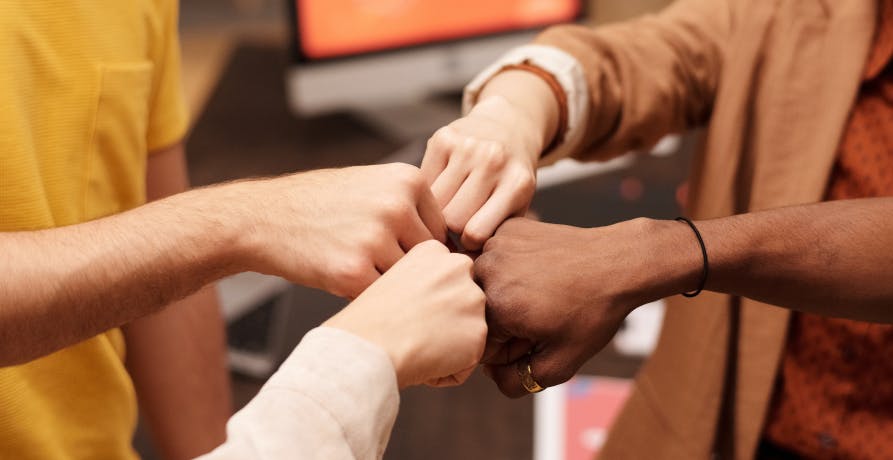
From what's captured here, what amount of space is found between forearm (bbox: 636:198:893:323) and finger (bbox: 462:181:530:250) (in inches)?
6.1

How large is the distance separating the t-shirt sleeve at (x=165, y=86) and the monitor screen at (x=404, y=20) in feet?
2.65

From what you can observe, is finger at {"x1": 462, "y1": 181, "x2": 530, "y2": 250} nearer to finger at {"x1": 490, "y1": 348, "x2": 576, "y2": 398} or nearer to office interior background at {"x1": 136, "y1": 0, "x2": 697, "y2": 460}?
finger at {"x1": 490, "y1": 348, "x2": 576, "y2": 398}

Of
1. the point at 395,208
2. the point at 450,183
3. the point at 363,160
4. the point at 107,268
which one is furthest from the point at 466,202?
the point at 363,160

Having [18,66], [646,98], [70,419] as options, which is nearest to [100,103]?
[18,66]

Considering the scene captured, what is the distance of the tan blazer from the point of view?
2.82 feet

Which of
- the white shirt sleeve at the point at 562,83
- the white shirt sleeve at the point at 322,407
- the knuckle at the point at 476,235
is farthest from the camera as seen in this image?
the white shirt sleeve at the point at 562,83

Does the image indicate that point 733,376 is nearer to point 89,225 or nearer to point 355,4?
point 89,225

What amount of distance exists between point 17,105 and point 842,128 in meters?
0.81

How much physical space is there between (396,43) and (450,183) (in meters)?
1.10

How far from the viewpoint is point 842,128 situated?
839mm

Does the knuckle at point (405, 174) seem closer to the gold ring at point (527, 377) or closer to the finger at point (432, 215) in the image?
the finger at point (432, 215)

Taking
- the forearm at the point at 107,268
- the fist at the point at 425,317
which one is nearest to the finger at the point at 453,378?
the fist at the point at 425,317

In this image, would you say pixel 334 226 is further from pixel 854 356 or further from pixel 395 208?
pixel 854 356

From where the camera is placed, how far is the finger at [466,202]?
0.81 metres
